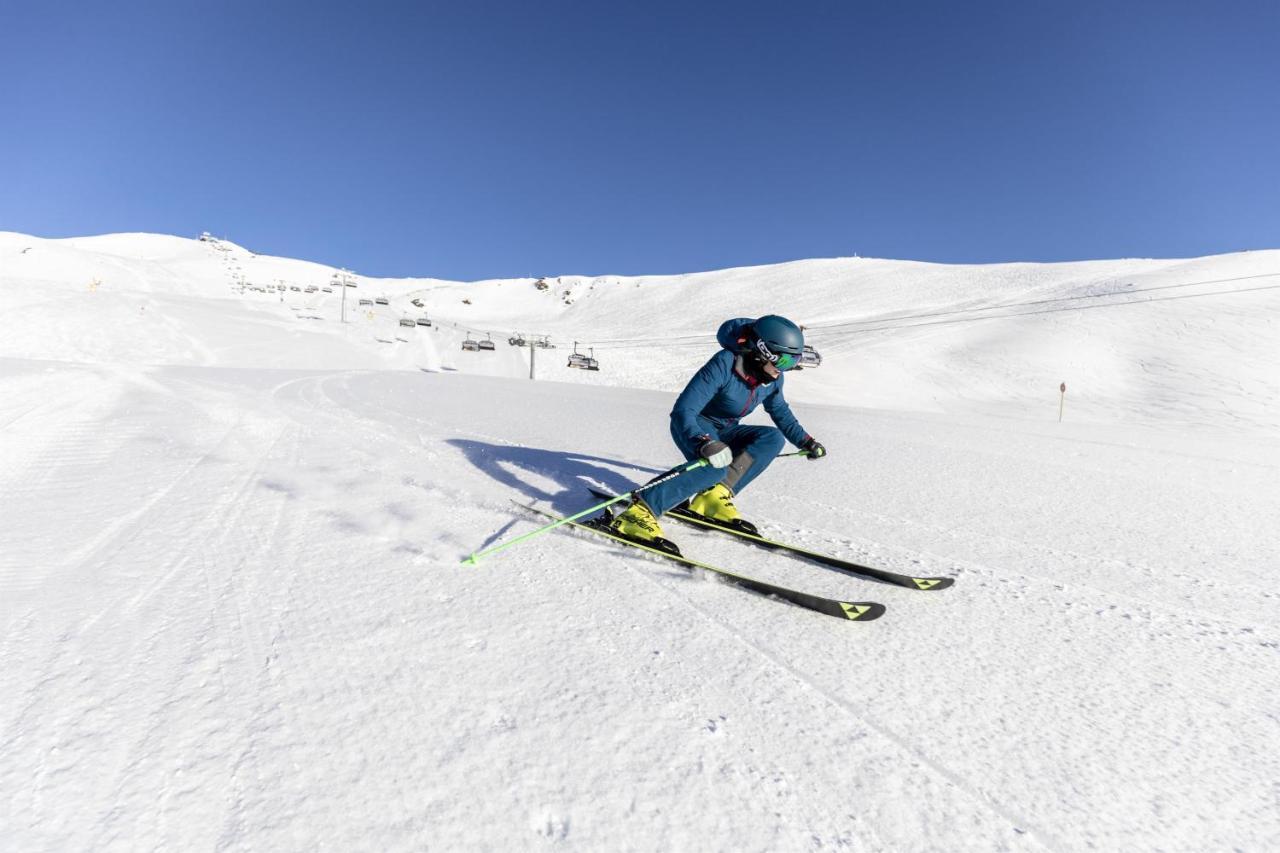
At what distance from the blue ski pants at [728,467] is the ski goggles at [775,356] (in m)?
0.51

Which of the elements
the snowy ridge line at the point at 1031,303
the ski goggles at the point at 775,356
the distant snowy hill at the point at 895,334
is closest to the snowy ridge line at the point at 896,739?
the ski goggles at the point at 775,356

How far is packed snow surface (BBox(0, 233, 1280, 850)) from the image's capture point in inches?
62.5

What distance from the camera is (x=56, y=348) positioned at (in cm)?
2120

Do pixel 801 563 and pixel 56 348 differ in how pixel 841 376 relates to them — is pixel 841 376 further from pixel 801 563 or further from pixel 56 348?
pixel 56 348

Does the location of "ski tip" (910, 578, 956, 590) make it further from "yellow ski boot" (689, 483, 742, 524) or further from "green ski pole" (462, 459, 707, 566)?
"green ski pole" (462, 459, 707, 566)

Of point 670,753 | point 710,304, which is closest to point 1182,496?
point 670,753

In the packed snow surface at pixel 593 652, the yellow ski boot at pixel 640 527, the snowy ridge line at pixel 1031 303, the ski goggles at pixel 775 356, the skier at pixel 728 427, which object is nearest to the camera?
the packed snow surface at pixel 593 652

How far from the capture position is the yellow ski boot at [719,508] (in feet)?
13.4

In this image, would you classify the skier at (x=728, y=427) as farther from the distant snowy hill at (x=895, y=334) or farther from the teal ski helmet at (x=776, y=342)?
the distant snowy hill at (x=895, y=334)

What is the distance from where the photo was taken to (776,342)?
388 centimetres

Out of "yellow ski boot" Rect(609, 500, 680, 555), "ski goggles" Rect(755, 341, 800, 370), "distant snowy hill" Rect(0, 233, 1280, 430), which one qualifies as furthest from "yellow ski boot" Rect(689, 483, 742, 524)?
"distant snowy hill" Rect(0, 233, 1280, 430)

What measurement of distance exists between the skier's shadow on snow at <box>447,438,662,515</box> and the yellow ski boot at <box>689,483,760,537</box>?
1.07 m

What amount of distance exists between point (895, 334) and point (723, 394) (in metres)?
37.9

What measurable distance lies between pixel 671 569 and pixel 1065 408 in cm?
2613
